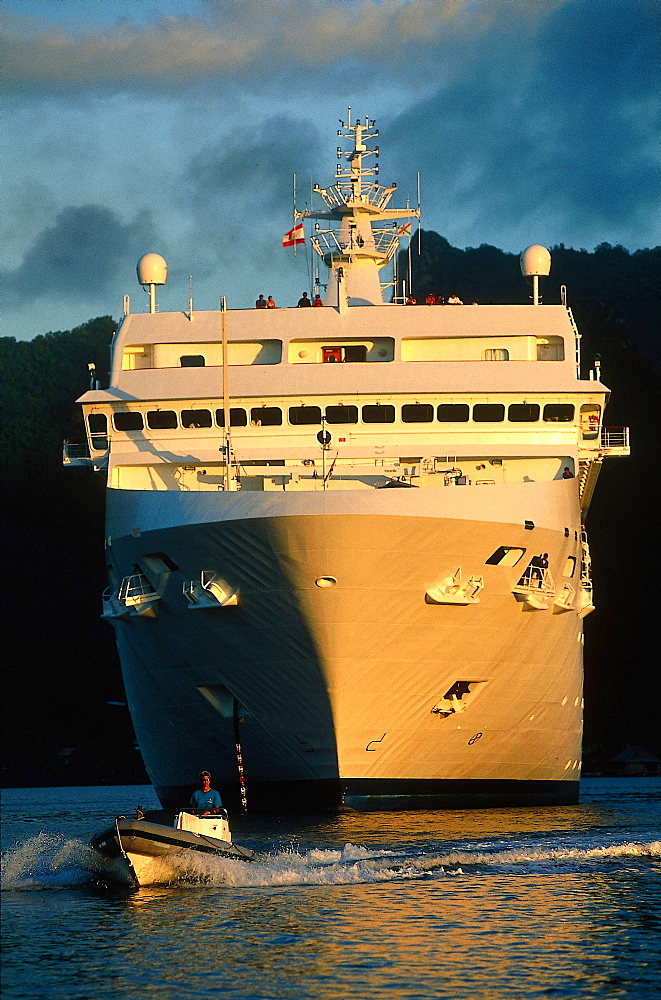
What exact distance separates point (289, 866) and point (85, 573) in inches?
2622

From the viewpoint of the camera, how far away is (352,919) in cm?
1895

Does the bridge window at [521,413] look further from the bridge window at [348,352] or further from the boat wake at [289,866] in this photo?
the boat wake at [289,866]

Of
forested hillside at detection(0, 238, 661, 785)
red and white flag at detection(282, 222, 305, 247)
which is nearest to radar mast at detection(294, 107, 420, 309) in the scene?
red and white flag at detection(282, 222, 305, 247)

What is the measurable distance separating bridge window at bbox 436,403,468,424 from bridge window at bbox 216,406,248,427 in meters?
3.99

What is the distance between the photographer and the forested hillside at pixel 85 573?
267 ft

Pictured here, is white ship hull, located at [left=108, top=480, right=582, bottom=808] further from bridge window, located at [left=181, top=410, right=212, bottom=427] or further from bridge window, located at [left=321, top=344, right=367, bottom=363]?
bridge window, located at [left=321, top=344, right=367, bottom=363]

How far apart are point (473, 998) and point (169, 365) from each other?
2224 cm

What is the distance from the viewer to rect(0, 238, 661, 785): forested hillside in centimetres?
8125

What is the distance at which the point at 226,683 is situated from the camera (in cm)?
2944

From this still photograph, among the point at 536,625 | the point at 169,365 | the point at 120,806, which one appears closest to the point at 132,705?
the point at 169,365

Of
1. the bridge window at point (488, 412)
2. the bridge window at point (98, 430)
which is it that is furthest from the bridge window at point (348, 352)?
the bridge window at point (98, 430)

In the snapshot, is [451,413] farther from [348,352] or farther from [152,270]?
[152,270]

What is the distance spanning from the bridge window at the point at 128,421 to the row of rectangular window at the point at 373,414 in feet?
1.33

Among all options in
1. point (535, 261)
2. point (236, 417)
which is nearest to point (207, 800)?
point (236, 417)
